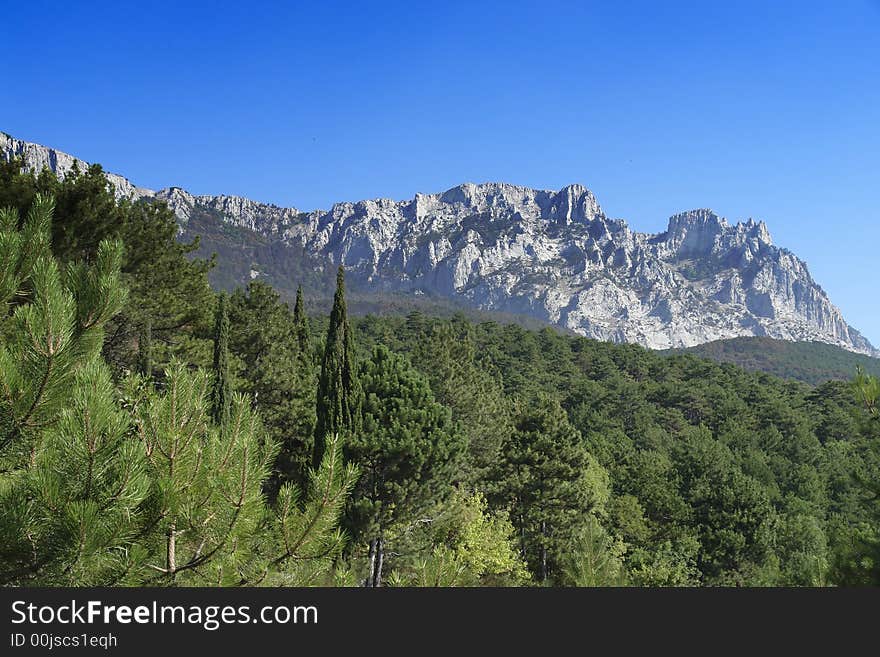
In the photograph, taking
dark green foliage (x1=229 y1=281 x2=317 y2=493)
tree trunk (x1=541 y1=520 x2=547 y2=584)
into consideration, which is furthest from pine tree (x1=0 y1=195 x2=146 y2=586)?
tree trunk (x1=541 y1=520 x2=547 y2=584)

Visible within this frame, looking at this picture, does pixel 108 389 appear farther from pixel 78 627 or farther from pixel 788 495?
pixel 788 495

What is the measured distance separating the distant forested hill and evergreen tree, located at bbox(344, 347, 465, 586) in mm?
112003

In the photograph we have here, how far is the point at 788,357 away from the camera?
463ft

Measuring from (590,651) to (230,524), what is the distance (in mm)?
2234

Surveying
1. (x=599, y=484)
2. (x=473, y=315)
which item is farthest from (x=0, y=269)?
(x=473, y=315)

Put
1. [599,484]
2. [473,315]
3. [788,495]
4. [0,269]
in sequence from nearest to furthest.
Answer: [0,269]
[599,484]
[788,495]
[473,315]

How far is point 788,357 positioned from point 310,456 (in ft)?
484

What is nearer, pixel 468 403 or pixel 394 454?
pixel 394 454

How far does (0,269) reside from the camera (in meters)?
3.63

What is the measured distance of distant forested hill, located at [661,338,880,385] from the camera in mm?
124562

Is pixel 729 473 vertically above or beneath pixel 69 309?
beneath

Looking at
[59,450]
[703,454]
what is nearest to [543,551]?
[703,454]

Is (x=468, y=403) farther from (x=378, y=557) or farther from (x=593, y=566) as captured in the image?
(x=593, y=566)

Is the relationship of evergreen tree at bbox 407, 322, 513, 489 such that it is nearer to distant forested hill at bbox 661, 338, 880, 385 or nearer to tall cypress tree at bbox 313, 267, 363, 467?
tall cypress tree at bbox 313, 267, 363, 467
